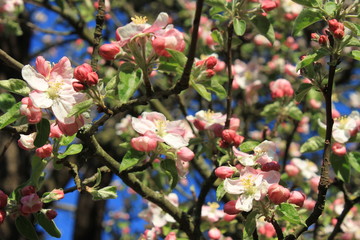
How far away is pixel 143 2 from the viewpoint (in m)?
5.82

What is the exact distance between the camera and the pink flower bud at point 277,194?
1.50 metres

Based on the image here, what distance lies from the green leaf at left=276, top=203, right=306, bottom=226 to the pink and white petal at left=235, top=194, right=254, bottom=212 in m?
0.08

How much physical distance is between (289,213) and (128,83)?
1.99ft

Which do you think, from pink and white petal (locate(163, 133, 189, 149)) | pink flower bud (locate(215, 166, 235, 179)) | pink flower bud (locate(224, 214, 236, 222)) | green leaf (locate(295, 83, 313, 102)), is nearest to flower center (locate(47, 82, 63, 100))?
pink and white petal (locate(163, 133, 189, 149))

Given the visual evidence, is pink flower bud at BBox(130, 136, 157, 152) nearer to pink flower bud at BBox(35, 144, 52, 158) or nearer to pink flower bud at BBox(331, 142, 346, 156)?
pink flower bud at BBox(35, 144, 52, 158)

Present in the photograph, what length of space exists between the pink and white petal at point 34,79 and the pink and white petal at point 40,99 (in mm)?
19

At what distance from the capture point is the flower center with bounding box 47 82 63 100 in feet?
5.14

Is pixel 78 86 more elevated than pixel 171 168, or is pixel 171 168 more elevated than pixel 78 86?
pixel 78 86

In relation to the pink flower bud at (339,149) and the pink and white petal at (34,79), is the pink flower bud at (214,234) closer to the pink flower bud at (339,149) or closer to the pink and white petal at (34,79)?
the pink flower bud at (339,149)

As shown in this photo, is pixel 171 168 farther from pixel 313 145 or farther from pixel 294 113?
pixel 294 113

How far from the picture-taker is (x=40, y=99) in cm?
155

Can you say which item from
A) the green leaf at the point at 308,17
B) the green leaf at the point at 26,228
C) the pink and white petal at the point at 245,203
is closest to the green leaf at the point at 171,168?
the pink and white petal at the point at 245,203

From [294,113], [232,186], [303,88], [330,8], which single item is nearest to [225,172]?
[232,186]

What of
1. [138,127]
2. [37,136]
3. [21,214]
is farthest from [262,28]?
[21,214]
